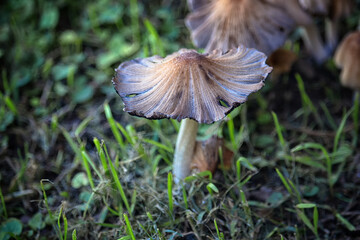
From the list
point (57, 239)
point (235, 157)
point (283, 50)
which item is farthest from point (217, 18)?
point (57, 239)

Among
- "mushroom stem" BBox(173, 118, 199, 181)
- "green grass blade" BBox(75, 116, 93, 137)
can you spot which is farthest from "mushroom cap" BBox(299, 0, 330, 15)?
"green grass blade" BBox(75, 116, 93, 137)

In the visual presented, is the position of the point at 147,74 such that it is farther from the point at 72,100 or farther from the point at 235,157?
the point at 72,100

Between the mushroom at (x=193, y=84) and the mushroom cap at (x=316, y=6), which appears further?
the mushroom cap at (x=316, y=6)

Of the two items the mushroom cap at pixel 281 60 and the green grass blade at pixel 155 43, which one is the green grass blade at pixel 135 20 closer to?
the green grass blade at pixel 155 43

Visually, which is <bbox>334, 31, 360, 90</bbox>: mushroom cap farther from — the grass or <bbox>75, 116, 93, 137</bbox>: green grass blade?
<bbox>75, 116, 93, 137</bbox>: green grass blade

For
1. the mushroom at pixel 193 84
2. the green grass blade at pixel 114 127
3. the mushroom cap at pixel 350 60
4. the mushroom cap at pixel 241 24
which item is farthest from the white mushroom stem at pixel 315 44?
the green grass blade at pixel 114 127

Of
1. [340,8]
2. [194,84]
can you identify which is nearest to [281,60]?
[340,8]

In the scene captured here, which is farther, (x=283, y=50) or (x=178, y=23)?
(x=178, y=23)
